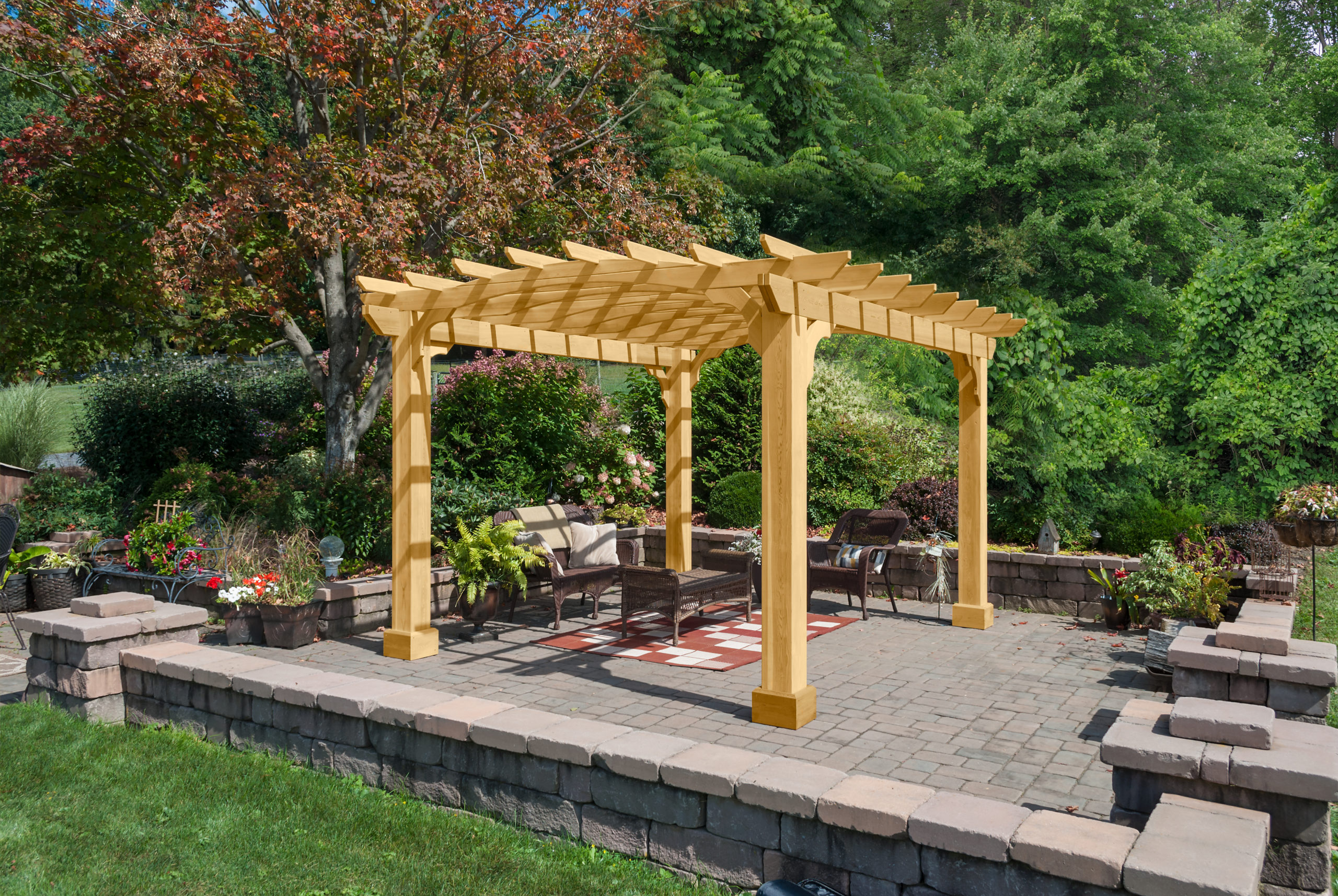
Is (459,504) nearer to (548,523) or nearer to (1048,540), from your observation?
(548,523)

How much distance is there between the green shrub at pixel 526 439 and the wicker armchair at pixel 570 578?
1540 mm

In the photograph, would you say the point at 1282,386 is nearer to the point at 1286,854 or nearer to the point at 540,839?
the point at 1286,854

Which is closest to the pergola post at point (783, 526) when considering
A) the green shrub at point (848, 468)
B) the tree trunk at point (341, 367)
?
the green shrub at point (848, 468)

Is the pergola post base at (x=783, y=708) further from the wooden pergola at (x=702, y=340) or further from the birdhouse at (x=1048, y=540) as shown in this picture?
the birdhouse at (x=1048, y=540)

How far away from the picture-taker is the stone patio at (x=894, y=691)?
14.0 ft

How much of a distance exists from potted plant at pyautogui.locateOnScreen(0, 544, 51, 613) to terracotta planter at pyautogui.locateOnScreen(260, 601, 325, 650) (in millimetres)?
2998

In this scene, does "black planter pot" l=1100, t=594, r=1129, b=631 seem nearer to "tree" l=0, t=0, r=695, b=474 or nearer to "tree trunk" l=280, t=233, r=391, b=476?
"tree" l=0, t=0, r=695, b=474

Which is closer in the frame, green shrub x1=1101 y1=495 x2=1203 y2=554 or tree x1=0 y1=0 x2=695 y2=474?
tree x1=0 y1=0 x2=695 y2=474

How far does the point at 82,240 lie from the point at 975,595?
9.76 m

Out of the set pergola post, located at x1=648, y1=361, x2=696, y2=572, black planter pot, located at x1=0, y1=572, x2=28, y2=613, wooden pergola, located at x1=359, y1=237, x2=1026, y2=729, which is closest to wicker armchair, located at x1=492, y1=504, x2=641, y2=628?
pergola post, located at x1=648, y1=361, x2=696, y2=572

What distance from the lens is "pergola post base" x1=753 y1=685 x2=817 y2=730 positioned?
15.7ft

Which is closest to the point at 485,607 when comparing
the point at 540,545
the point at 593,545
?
the point at 540,545

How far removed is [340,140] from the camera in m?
9.95

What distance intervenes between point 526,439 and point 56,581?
4614 millimetres
